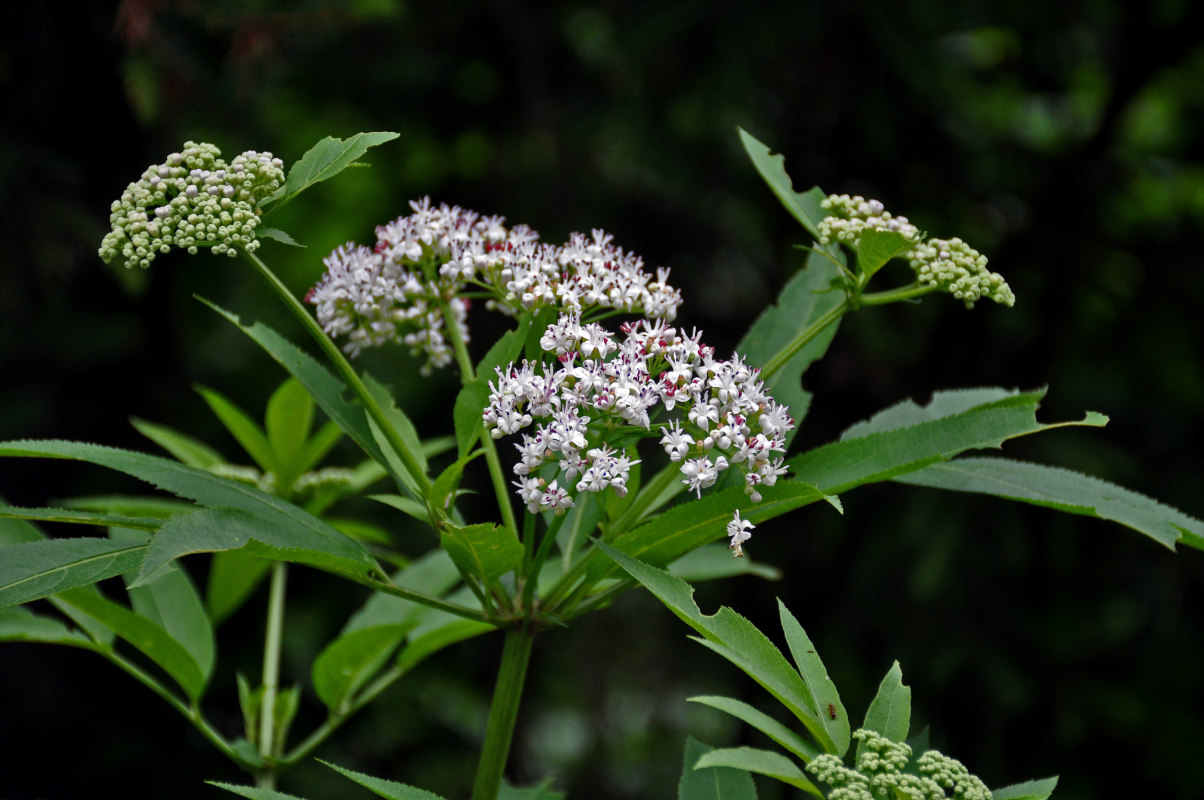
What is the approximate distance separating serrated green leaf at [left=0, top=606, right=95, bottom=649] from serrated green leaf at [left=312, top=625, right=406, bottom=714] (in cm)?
42

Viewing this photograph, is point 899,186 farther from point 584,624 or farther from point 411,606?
point 411,606

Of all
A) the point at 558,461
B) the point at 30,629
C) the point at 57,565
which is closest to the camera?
the point at 57,565

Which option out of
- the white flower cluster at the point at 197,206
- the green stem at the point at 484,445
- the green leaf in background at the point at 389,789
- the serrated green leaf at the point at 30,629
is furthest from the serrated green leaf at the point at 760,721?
the serrated green leaf at the point at 30,629

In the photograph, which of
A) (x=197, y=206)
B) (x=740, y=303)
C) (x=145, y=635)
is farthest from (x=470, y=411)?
(x=740, y=303)

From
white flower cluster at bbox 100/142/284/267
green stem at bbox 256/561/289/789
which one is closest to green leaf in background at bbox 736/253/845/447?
white flower cluster at bbox 100/142/284/267

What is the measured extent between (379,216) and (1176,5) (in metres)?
4.48

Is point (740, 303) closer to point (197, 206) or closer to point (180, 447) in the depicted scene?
point (180, 447)

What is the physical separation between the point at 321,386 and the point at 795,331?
85 cm

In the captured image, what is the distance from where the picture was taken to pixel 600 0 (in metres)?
5.52

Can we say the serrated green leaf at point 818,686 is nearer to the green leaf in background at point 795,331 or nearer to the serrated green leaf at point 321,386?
the green leaf in background at point 795,331

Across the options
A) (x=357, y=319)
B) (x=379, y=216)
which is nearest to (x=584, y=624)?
(x=379, y=216)

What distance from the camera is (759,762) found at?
1.17 m

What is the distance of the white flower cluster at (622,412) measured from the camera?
1.38 m

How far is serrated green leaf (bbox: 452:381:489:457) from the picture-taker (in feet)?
4.63
